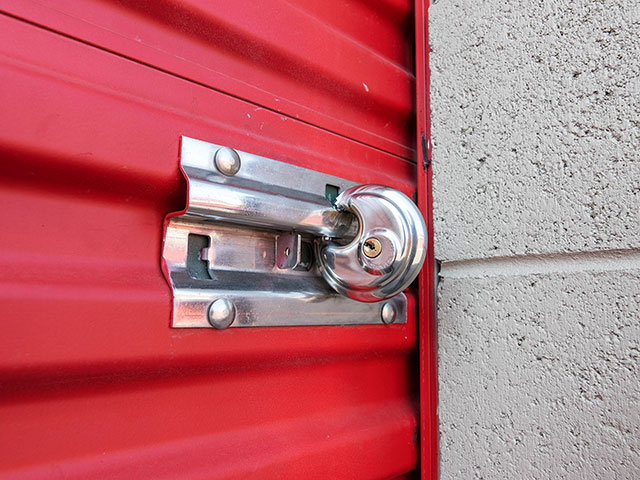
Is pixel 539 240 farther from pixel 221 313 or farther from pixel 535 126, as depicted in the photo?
pixel 221 313

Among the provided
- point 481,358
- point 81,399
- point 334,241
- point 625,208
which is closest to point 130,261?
point 81,399

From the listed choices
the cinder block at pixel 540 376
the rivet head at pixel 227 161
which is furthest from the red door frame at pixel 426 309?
the rivet head at pixel 227 161

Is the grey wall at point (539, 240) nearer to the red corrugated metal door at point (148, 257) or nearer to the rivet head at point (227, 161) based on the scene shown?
the red corrugated metal door at point (148, 257)

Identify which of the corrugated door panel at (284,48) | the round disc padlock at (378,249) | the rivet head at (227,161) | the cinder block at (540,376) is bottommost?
the cinder block at (540,376)

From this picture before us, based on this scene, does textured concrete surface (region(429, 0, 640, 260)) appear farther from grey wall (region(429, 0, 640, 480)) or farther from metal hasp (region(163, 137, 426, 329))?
metal hasp (region(163, 137, 426, 329))

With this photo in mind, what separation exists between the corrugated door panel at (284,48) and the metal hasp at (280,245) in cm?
13

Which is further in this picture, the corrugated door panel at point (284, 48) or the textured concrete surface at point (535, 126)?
the textured concrete surface at point (535, 126)

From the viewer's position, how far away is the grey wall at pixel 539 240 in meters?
0.75

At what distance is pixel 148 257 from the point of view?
25.7 inches

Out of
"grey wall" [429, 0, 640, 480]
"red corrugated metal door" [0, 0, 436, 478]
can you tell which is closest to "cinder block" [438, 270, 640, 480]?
"grey wall" [429, 0, 640, 480]

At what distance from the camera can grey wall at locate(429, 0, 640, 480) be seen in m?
0.75

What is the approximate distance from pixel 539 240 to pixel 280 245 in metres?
0.45

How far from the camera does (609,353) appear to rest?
0.75m

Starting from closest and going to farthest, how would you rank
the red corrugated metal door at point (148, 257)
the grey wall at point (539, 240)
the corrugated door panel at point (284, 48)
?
1. the red corrugated metal door at point (148, 257)
2. the corrugated door panel at point (284, 48)
3. the grey wall at point (539, 240)
